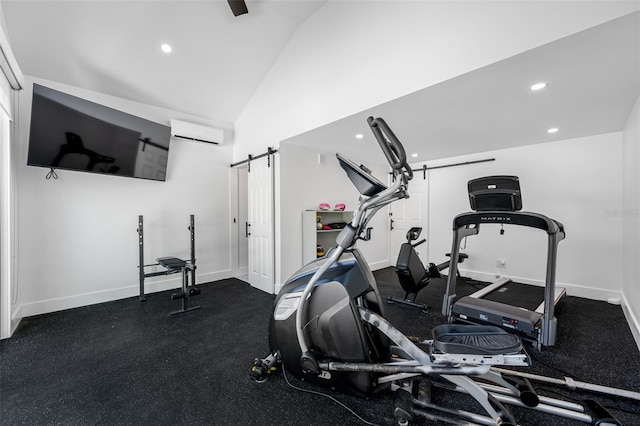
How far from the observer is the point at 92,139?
3.20m

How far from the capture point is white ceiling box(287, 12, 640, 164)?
1756mm

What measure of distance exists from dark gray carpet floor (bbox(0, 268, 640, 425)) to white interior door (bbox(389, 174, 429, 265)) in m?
2.26

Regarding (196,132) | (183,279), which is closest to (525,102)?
(183,279)

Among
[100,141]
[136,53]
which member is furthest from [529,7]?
[100,141]

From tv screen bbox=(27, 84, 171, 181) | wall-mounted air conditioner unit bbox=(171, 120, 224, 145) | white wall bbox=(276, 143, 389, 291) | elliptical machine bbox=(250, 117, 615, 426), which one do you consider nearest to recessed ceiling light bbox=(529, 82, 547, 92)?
elliptical machine bbox=(250, 117, 615, 426)

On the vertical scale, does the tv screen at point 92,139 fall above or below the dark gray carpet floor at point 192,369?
above

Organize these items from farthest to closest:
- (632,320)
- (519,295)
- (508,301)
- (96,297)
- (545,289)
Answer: (96,297), (519,295), (508,301), (632,320), (545,289)

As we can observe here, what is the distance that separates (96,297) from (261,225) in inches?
96.9

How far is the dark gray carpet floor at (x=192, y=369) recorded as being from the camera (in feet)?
5.12

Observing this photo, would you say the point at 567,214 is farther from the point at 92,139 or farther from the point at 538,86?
the point at 92,139

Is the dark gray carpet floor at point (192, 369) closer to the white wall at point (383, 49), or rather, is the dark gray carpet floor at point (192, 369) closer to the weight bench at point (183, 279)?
the weight bench at point (183, 279)

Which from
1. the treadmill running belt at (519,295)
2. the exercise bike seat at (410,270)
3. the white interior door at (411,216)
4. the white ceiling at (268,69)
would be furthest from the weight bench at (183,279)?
the white interior door at (411,216)

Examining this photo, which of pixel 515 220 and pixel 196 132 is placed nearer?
pixel 515 220

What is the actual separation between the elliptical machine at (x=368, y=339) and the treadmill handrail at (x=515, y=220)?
1442mm
